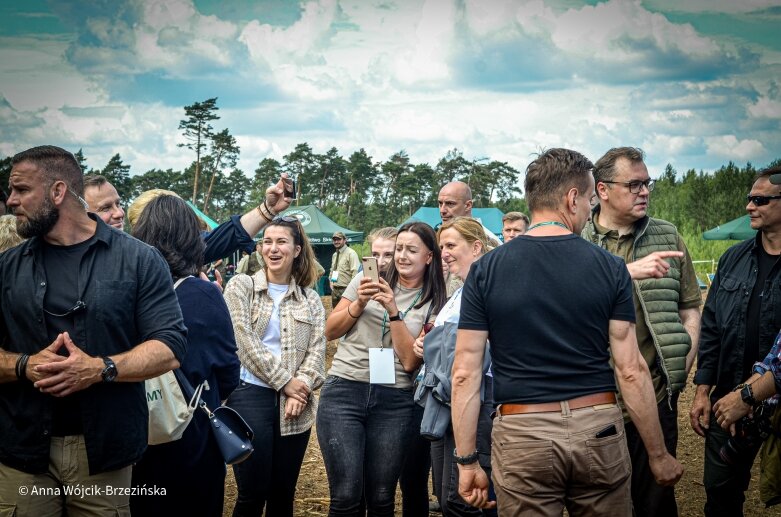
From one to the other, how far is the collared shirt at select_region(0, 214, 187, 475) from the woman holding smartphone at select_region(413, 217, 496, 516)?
1.50 metres

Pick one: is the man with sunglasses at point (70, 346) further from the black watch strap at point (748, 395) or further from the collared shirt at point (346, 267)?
the collared shirt at point (346, 267)

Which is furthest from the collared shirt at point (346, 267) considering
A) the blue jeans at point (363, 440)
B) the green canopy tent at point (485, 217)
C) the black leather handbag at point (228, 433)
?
the black leather handbag at point (228, 433)

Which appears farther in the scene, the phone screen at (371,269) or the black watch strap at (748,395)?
the phone screen at (371,269)

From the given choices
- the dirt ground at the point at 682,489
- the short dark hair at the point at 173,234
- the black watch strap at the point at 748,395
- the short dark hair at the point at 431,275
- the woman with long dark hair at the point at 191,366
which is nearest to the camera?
the woman with long dark hair at the point at 191,366

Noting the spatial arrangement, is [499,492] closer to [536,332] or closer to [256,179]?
[536,332]

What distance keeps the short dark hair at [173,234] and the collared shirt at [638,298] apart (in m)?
2.40

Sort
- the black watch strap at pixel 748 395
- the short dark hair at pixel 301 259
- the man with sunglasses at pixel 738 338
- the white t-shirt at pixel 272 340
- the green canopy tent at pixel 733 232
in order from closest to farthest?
the black watch strap at pixel 748 395 → the man with sunglasses at pixel 738 338 → the white t-shirt at pixel 272 340 → the short dark hair at pixel 301 259 → the green canopy tent at pixel 733 232

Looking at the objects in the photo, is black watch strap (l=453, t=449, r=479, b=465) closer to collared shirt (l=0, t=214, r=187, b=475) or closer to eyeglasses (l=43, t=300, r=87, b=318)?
collared shirt (l=0, t=214, r=187, b=475)

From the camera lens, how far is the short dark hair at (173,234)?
356 centimetres

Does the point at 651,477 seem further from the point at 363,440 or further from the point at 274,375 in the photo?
the point at 274,375

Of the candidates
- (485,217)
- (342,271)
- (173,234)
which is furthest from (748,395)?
(485,217)

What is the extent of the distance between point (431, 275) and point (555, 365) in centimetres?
186

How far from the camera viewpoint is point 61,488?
9.34 feet

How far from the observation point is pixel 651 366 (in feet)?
13.1
